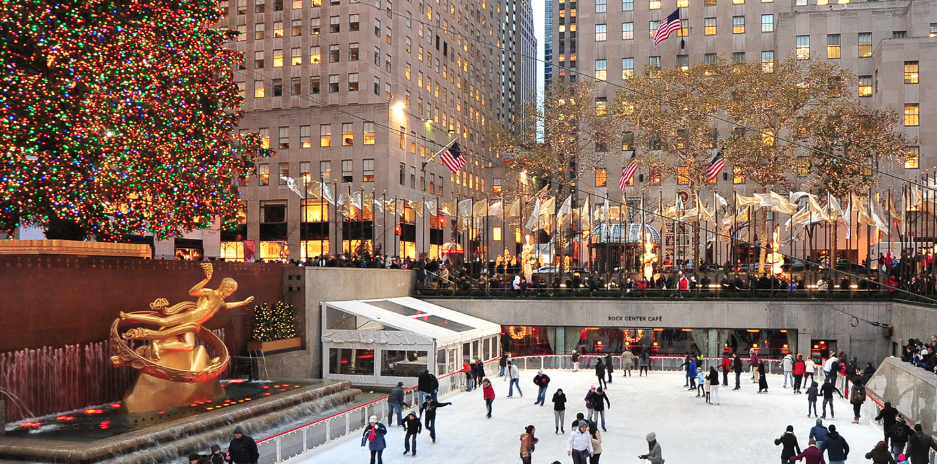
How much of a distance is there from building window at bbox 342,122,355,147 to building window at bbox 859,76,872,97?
39.2 meters

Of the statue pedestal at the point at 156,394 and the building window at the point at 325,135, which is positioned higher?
the building window at the point at 325,135

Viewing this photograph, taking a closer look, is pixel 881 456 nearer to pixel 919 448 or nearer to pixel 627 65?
pixel 919 448

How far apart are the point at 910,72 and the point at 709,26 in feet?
53.7

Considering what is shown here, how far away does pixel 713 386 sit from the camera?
2416 centimetres

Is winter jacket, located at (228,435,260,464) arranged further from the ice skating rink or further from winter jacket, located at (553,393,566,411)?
winter jacket, located at (553,393,566,411)

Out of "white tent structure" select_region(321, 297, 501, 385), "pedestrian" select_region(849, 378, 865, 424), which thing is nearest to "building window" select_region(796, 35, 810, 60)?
"white tent structure" select_region(321, 297, 501, 385)

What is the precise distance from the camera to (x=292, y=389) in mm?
22984

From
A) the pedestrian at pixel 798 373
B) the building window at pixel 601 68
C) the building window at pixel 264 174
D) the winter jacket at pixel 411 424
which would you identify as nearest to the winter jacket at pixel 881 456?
the winter jacket at pixel 411 424

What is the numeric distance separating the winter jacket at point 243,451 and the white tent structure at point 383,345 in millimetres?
14329

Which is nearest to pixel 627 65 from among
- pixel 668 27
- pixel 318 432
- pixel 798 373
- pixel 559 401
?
pixel 668 27

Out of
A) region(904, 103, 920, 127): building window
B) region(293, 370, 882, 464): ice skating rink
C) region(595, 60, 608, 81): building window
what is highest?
region(595, 60, 608, 81): building window

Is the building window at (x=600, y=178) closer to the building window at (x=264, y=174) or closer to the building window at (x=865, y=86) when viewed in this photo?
the building window at (x=865, y=86)

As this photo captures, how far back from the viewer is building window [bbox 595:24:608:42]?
6862 cm

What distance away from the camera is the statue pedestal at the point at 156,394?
61.5 feet
